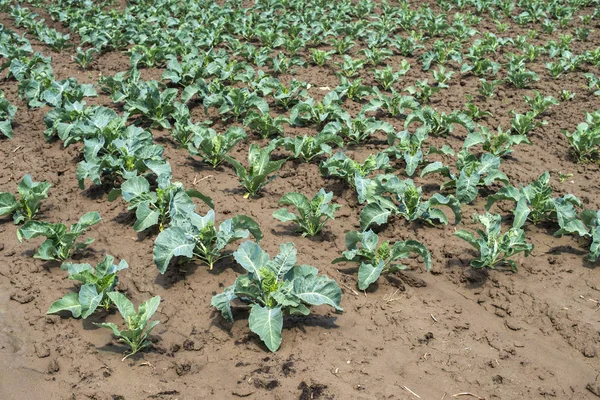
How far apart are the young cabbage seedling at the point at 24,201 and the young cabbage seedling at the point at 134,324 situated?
1.91 metres

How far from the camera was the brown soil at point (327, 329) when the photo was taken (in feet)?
11.5

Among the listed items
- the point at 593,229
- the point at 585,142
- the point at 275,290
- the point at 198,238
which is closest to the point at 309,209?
the point at 198,238

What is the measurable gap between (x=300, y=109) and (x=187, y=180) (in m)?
2.01

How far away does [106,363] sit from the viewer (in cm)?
364

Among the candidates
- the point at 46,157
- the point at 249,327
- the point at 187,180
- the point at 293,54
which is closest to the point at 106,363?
the point at 249,327

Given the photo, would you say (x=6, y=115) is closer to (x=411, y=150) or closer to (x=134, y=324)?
(x=134, y=324)

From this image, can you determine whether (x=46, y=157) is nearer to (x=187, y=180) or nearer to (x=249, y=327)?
(x=187, y=180)

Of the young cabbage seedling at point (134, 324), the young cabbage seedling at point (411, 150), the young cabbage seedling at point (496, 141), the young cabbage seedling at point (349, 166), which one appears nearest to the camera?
the young cabbage seedling at point (134, 324)

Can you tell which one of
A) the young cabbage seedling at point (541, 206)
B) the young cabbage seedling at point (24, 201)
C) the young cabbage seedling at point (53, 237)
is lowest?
the young cabbage seedling at point (24, 201)

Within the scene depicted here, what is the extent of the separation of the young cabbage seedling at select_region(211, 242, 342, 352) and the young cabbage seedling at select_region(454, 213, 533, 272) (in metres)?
1.43

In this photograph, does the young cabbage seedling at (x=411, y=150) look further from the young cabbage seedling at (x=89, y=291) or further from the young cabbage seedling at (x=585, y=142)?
the young cabbage seedling at (x=89, y=291)

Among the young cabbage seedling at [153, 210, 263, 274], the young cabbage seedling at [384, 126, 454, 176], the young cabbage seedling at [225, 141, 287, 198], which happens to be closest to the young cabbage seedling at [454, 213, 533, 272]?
the young cabbage seedling at [384, 126, 454, 176]

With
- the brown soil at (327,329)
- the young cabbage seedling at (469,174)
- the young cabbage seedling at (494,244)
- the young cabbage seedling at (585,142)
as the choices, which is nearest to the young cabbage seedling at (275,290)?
the brown soil at (327,329)

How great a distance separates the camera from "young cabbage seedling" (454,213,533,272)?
15.0 feet
